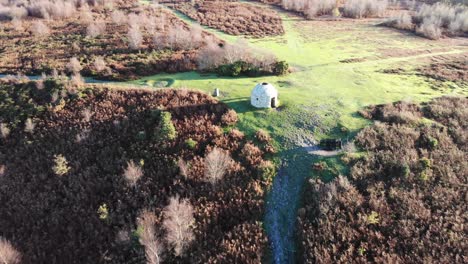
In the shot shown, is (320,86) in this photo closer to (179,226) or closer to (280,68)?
(280,68)

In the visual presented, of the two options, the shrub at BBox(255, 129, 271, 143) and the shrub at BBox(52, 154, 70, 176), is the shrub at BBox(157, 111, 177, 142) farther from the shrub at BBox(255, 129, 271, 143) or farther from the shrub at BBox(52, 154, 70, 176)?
the shrub at BBox(52, 154, 70, 176)

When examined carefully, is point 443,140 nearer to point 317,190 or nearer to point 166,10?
point 317,190

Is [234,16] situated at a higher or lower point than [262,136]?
higher

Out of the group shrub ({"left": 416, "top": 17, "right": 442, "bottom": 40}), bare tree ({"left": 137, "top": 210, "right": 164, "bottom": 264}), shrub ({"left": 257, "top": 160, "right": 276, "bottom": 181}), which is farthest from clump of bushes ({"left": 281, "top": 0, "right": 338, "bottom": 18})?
bare tree ({"left": 137, "top": 210, "right": 164, "bottom": 264})

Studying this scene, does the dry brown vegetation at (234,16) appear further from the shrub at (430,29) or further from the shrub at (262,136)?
the shrub at (262,136)

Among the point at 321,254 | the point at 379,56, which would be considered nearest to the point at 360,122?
the point at 321,254

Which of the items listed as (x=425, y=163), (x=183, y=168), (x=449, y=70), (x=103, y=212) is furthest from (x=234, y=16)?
(x=103, y=212)

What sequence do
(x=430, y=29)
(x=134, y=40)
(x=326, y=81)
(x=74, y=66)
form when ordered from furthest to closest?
1. (x=430, y=29)
2. (x=134, y=40)
3. (x=74, y=66)
4. (x=326, y=81)
